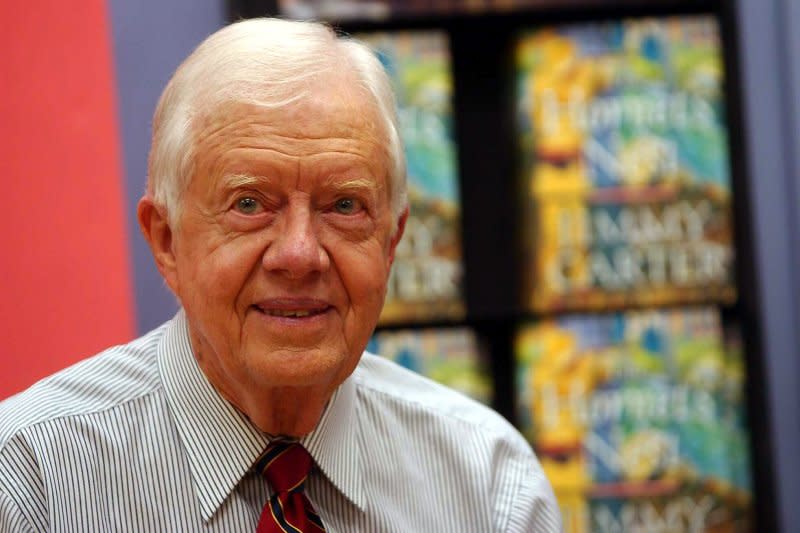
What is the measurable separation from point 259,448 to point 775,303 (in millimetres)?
1840

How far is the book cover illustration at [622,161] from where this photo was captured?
269cm

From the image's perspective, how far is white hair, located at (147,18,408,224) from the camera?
1.34 m

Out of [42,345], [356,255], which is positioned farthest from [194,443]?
[42,345]

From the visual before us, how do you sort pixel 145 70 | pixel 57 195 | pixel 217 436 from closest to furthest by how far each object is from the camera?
pixel 217 436
pixel 57 195
pixel 145 70

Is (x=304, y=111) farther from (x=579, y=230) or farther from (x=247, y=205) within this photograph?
(x=579, y=230)

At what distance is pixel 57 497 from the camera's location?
136 centimetres

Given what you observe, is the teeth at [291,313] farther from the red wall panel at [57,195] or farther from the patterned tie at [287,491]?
the red wall panel at [57,195]

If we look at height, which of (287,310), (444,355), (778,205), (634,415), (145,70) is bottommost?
(634,415)

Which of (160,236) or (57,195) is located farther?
(57,195)

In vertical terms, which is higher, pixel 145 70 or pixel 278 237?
pixel 145 70

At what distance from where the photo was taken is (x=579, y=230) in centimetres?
270

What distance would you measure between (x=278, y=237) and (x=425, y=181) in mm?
1349

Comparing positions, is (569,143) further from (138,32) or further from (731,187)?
(138,32)

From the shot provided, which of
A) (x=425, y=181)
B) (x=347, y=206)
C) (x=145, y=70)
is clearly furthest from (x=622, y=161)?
(x=347, y=206)
